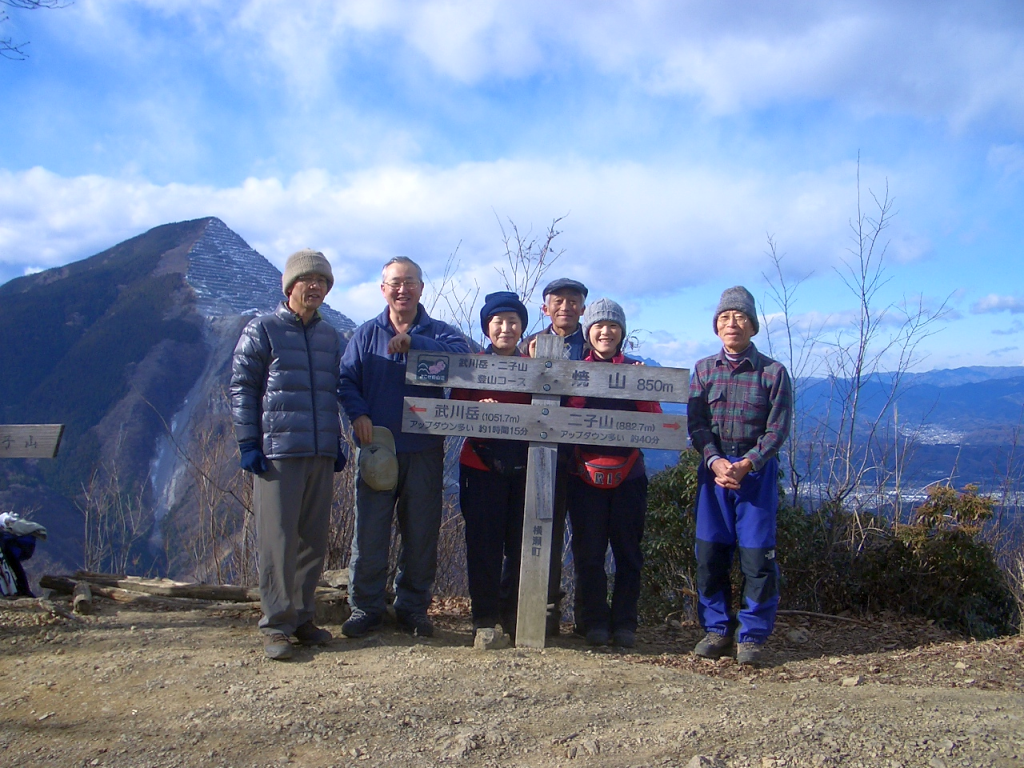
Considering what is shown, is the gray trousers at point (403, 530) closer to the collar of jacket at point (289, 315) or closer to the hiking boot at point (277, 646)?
the hiking boot at point (277, 646)

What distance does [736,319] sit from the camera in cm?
474

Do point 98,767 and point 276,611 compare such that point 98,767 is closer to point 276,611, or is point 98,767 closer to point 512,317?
point 276,611

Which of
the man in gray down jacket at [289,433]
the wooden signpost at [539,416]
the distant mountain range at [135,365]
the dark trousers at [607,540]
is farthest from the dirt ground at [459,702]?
the distant mountain range at [135,365]

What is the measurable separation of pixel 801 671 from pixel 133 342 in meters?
42.5

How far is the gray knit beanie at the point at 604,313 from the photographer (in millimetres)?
4793

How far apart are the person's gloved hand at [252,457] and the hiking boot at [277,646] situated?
0.95 meters

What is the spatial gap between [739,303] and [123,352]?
41859mm

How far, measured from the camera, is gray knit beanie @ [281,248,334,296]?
14.2ft

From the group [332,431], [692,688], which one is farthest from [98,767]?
[692,688]

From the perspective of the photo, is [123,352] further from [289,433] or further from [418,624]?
[289,433]

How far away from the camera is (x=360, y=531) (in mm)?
4789

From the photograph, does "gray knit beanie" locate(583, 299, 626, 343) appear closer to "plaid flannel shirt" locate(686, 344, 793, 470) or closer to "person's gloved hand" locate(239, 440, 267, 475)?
"plaid flannel shirt" locate(686, 344, 793, 470)

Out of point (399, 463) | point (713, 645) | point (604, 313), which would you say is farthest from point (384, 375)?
point (713, 645)

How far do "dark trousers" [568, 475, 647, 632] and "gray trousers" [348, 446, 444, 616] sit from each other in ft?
3.02
